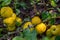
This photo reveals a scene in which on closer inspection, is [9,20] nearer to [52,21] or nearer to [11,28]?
[11,28]

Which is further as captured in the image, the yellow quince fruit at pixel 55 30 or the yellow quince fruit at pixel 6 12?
the yellow quince fruit at pixel 6 12

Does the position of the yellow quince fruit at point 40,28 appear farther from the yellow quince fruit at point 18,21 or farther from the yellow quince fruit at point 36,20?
the yellow quince fruit at point 18,21

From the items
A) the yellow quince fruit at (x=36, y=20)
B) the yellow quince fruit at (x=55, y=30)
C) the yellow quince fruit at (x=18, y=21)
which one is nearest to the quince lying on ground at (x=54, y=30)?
the yellow quince fruit at (x=55, y=30)

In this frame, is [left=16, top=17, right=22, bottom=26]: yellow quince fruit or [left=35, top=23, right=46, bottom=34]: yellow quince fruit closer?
[left=35, top=23, right=46, bottom=34]: yellow quince fruit

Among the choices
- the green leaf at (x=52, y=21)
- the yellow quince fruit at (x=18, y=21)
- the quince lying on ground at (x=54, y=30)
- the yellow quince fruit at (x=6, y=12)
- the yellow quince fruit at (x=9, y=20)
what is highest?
the yellow quince fruit at (x=6, y=12)

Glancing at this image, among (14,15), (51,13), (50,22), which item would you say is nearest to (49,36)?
(50,22)

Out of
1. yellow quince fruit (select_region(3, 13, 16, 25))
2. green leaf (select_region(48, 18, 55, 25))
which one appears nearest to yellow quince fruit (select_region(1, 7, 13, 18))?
yellow quince fruit (select_region(3, 13, 16, 25))

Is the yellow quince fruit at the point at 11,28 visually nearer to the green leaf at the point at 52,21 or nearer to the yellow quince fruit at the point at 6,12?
the yellow quince fruit at the point at 6,12

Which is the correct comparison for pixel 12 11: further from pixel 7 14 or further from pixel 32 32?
pixel 32 32

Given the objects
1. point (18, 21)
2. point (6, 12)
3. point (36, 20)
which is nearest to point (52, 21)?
point (36, 20)

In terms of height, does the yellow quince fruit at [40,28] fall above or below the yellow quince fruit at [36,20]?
below

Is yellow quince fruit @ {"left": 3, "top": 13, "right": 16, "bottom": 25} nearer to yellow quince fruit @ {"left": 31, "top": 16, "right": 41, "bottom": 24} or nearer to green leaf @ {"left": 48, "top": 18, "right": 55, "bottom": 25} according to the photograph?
yellow quince fruit @ {"left": 31, "top": 16, "right": 41, "bottom": 24}
